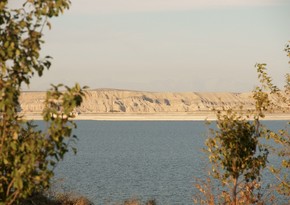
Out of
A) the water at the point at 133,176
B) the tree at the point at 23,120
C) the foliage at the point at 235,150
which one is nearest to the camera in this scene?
the tree at the point at 23,120

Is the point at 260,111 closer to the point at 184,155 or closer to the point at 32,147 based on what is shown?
the point at 32,147

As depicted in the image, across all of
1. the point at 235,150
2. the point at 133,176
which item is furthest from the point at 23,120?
the point at 133,176

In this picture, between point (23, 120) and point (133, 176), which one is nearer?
point (23, 120)

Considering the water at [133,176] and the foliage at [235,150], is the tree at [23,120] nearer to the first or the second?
the foliage at [235,150]

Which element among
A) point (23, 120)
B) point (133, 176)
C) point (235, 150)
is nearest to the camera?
point (23, 120)

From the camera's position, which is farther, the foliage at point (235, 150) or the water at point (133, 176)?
the water at point (133, 176)

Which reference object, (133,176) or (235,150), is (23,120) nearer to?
(235,150)

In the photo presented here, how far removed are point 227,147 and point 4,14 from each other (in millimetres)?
10778

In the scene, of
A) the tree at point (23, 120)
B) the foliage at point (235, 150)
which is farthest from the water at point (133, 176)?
the tree at point (23, 120)

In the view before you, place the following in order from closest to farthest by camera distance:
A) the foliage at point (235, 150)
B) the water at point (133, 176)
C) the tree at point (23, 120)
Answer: the tree at point (23, 120), the foliage at point (235, 150), the water at point (133, 176)

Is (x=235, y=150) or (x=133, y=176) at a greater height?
(x=133, y=176)

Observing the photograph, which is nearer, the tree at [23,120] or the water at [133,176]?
Answer: the tree at [23,120]

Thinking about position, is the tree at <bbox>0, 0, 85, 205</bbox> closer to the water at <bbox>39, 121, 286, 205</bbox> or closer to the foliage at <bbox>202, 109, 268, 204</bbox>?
the foliage at <bbox>202, 109, 268, 204</bbox>

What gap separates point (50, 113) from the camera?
33.2 ft
